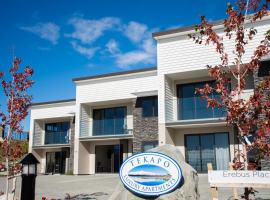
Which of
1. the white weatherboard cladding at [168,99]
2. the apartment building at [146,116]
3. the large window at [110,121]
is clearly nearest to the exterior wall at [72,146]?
the apartment building at [146,116]

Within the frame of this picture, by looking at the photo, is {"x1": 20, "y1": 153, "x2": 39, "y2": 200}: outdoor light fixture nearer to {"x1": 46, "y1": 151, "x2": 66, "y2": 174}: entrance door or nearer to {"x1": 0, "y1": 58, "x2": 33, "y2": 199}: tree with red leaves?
{"x1": 0, "y1": 58, "x2": 33, "y2": 199}: tree with red leaves

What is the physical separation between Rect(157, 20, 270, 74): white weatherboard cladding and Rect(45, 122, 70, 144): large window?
42.1 feet

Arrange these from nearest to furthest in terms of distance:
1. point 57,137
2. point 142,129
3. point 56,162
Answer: point 142,129
point 57,137
point 56,162

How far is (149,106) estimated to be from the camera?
23.3 m

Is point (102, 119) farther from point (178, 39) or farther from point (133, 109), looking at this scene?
point (178, 39)

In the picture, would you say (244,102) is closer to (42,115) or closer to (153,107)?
(153,107)

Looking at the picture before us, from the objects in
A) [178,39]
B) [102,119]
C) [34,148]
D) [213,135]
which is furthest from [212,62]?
[34,148]

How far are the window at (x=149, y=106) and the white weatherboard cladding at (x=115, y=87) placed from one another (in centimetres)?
75

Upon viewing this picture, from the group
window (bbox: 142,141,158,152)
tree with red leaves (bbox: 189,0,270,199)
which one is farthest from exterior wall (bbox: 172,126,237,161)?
tree with red leaves (bbox: 189,0,270,199)

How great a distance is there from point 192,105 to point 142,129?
415 cm

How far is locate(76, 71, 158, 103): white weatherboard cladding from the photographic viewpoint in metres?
23.7

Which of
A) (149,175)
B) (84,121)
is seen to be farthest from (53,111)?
(149,175)

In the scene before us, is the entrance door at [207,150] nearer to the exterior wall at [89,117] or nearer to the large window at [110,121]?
the exterior wall at [89,117]

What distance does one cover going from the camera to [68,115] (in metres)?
29.3
